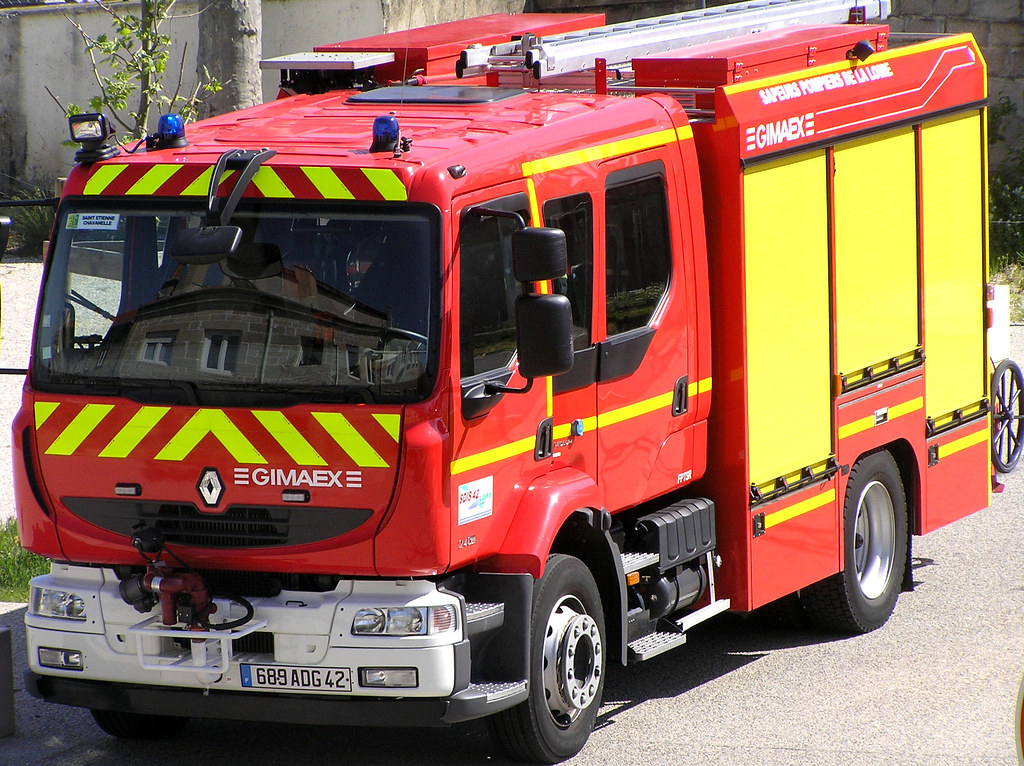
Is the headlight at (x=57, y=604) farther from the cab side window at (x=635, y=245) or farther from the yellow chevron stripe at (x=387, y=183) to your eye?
the cab side window at (x=635, y=245)

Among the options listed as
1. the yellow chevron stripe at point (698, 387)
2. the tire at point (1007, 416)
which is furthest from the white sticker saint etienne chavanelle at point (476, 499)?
the tire at point (1007, 416)

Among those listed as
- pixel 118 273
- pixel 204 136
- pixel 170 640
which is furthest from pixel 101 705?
pixel 204 136

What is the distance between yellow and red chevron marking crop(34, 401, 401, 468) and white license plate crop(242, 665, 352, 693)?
0.75 meters

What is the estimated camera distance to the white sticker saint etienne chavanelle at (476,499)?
5.71 metres

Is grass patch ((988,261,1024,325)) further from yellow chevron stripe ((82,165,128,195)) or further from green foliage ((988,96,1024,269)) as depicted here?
yellow chevron stripe ((82,165,128,195))

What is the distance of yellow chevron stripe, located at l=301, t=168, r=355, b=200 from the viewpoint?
223 inches

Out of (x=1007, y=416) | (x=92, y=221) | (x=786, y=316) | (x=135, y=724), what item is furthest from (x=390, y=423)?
(x=1007, y=416)

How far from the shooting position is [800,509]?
25.1 ft

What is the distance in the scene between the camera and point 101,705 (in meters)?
5.97

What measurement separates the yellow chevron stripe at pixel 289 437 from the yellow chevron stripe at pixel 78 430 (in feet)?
2.10

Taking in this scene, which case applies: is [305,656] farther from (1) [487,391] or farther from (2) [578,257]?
(2) [578,257]

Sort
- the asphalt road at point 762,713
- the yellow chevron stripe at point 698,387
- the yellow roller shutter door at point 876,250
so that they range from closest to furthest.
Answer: the asphalt road at point 762,713 → the yellow chevron stripe at point 698,387 → the yellow roller shutter door at point 876,250

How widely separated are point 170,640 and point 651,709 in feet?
7.62

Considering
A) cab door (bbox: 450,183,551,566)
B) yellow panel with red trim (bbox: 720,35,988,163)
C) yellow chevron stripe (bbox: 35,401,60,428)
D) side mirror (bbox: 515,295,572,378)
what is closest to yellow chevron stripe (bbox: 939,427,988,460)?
yellow panel with red trim (bbox: 720,35,988,163)
